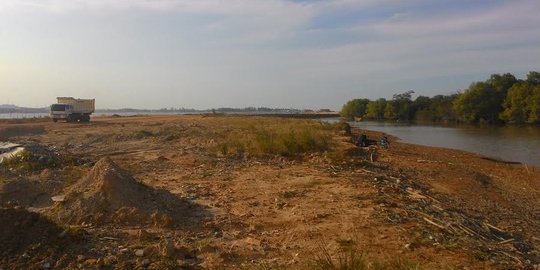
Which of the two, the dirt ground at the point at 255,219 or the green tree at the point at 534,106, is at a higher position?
the green tree at the point at 534,106

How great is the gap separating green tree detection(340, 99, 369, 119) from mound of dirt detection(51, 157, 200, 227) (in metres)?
113

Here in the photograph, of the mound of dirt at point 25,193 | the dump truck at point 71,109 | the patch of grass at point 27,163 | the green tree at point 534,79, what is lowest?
the mound of dirt at point 25,193

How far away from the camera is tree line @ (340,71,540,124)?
61.8m

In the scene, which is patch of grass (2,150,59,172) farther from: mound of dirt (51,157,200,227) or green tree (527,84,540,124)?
green tree (527,84,540,124)

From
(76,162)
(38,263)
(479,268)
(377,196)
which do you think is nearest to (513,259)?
(479,268)

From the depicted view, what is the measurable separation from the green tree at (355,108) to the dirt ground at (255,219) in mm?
107677

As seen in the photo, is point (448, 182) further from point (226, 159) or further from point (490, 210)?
point (226, 159)

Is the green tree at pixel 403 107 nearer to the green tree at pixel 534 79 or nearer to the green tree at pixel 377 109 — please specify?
the green tree at pixel 377 109

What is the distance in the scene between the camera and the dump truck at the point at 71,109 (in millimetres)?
42188

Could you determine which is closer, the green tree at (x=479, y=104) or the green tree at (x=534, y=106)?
the green tree at (x=534, y=106)

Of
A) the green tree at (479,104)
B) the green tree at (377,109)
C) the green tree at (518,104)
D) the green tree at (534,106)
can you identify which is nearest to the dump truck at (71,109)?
the green tree at (534,106)

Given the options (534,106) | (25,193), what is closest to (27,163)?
(25,193)

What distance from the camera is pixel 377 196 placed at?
884 cm

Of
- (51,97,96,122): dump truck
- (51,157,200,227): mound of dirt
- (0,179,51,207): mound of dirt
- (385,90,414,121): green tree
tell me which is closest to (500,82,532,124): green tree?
(385,90,414,121): green tree
